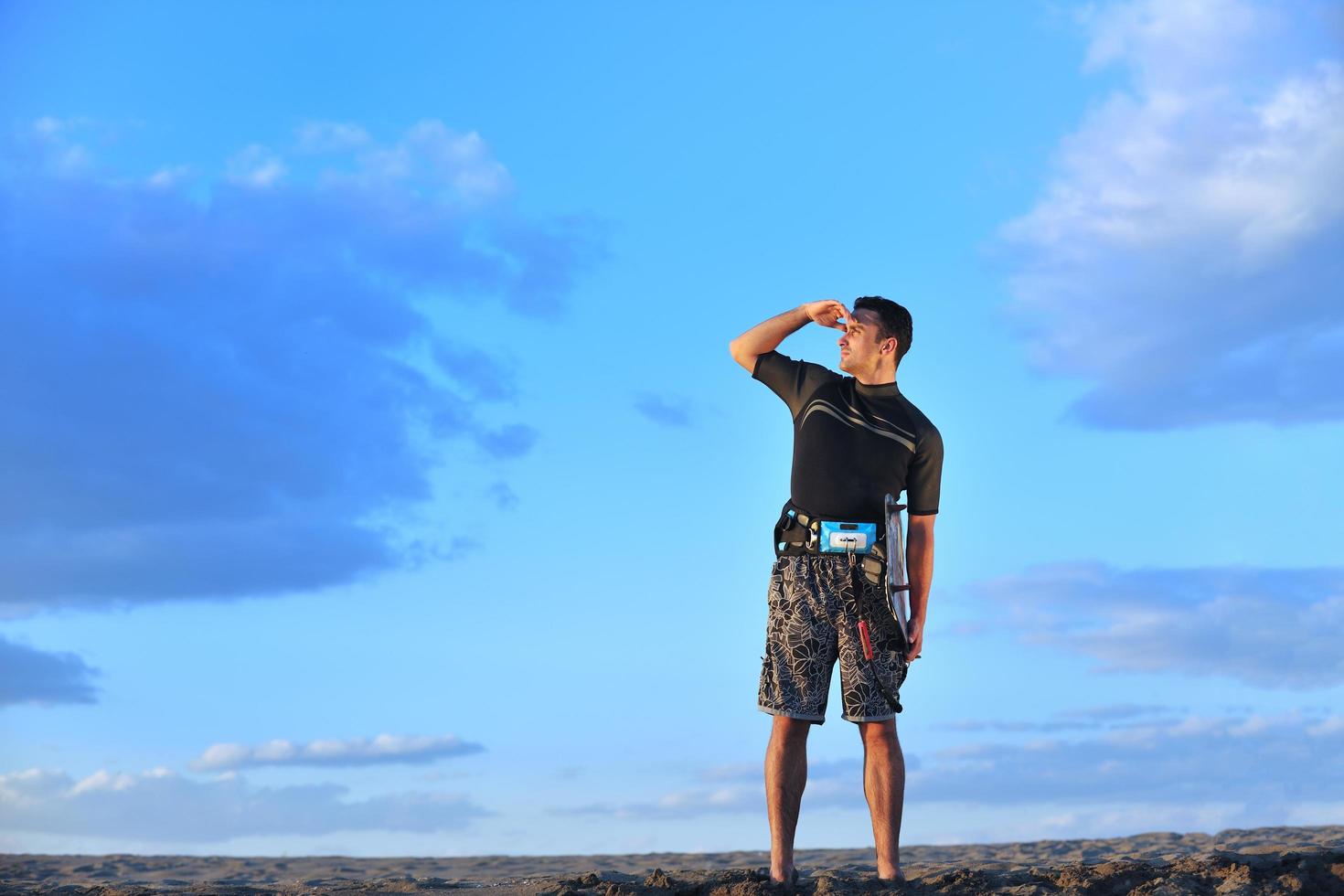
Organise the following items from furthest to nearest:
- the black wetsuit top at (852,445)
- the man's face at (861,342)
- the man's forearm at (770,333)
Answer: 1. the man's forearm at (770,333)
2. the man's face at (861,342)
3. the black wetsuit top at (852,445)

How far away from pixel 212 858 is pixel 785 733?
9754 millimetres

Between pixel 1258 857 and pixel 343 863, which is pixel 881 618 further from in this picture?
pixel 343 863

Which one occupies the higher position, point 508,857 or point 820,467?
point 820,467

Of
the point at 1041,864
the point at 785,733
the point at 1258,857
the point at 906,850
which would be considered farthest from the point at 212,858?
the point at 1258,857

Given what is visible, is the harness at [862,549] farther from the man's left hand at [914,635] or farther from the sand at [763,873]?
the sand at [763,873]

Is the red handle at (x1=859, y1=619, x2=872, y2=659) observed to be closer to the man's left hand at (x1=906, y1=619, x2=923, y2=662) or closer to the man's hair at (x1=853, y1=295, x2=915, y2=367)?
the man's left hand at (x1=906, y1=619, x2=923, y2=662)

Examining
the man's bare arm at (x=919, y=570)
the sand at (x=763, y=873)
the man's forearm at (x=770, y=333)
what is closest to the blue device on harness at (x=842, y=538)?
the man's bare arm at (x=919, y=570)

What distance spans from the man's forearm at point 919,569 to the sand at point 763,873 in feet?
4.34

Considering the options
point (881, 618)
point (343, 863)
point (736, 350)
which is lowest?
point (343, 863)

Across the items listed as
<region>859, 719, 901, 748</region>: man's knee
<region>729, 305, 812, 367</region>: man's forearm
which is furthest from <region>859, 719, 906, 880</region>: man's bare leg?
<region>729, 305, 812, 367</region>: man's forearm

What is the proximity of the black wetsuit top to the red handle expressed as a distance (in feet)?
1.71

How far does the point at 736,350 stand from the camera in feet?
21.0

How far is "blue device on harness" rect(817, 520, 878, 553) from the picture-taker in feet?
19.2

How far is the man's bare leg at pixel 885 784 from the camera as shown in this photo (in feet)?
18.9
